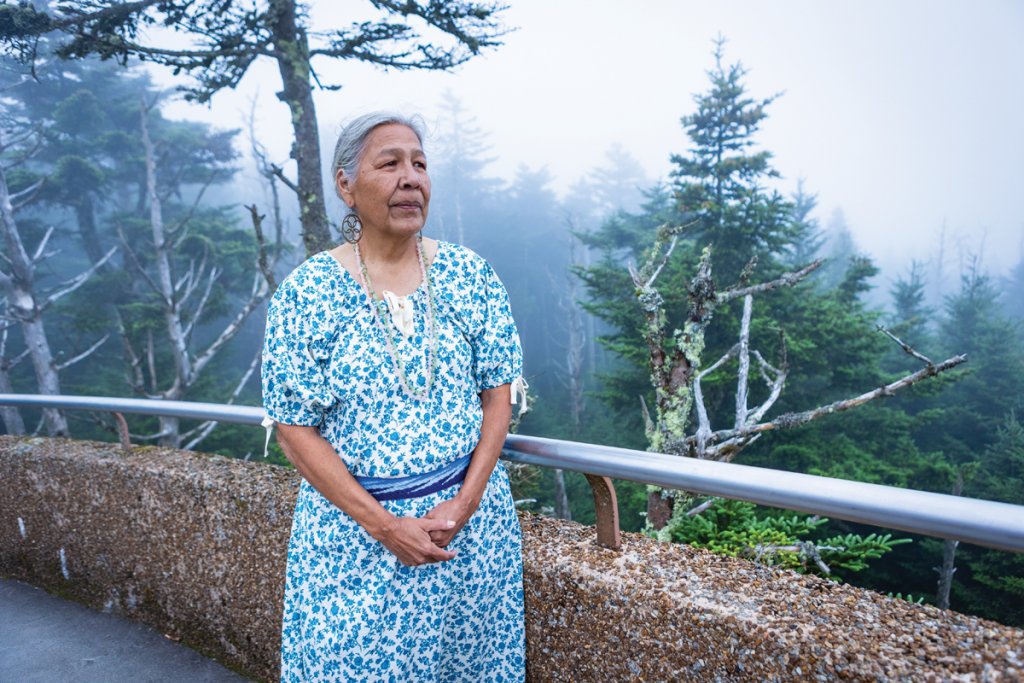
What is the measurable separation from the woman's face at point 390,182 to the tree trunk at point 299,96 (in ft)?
20.6

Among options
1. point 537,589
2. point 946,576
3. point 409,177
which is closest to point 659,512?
point 537,589

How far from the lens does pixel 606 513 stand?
1.54 m

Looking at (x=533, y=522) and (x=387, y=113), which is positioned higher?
(x=387, y=113)

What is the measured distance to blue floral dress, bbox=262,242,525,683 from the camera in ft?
4.15

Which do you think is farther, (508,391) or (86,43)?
(86,43)

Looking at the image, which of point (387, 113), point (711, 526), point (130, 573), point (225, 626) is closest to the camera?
point (387, 113)

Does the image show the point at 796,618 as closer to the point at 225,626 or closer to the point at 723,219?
the point at 225,626

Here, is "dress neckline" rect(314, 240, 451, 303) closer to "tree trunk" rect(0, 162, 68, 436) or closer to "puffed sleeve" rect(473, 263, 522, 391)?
"puffed sleeve" rect(473, 263, 522, 391)

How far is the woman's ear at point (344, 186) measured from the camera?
1.37 m

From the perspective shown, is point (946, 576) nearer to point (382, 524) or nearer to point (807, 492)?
point (807, 492)

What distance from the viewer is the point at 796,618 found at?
1204 mm

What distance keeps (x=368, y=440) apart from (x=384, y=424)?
5 centimetres

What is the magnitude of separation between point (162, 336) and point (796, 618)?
69.3ft

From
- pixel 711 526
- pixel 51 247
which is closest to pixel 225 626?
pixel 711 526
